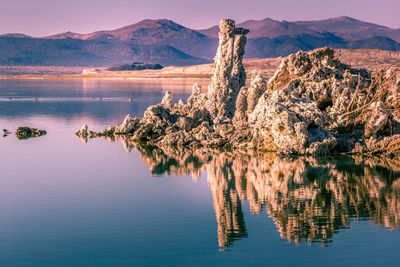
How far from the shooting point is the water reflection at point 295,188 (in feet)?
43.3

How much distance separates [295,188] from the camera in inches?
669

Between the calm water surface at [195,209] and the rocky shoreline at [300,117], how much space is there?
1.37 meters

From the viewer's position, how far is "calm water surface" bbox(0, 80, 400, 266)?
11.2m

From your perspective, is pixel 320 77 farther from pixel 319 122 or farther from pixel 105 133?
pixel 105 133

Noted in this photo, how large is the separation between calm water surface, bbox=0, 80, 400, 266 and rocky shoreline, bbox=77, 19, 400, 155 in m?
1.37

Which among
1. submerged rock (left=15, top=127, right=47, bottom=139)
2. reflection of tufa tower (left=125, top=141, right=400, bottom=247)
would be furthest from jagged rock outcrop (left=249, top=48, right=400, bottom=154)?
submerged rock (left=15, top=127, right=47, bottom=139)

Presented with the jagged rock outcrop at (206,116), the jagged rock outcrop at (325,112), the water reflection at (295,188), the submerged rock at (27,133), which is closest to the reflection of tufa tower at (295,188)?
the water reflection at (295,188)

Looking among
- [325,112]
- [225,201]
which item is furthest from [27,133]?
[225,201]

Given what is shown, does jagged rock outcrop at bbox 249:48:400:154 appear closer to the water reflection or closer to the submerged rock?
the water reflection

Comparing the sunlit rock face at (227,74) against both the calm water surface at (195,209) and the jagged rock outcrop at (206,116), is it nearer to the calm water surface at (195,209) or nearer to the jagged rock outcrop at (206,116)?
the jagged rock outcrop at (206,116)

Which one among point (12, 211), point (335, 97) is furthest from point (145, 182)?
point (335, 97)

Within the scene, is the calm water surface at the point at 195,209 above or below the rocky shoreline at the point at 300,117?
below

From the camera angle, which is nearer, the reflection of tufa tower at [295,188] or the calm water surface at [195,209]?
the calm water surface at [195,209]

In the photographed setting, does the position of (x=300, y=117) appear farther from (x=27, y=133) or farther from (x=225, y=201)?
(x=27, y=133)
